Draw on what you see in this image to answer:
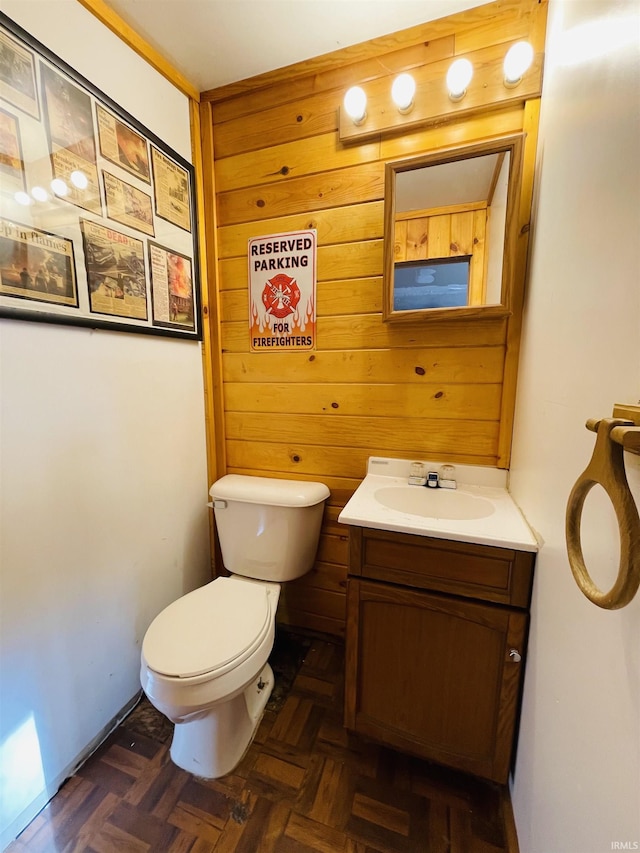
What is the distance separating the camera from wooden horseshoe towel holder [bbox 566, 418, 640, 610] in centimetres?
38

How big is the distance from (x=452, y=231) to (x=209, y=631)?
1515 millimetres

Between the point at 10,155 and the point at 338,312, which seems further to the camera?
the point at 338,312

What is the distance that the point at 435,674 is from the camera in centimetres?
103

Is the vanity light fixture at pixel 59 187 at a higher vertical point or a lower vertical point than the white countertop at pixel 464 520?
higher

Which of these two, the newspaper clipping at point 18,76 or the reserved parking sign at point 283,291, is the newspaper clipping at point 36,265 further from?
the reserved parking sign at point 283,291

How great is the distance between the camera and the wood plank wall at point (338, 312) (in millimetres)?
1215

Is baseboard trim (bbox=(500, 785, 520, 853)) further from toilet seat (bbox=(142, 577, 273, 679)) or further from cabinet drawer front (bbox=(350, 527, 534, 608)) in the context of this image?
toilet seat (bbox=(142, 577, 273, 679))

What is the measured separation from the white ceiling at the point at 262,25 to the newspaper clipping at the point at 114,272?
693 mm

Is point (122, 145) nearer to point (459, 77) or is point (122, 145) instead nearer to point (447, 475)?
point (459, 77)

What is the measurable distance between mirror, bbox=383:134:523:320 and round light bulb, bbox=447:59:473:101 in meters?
0.21

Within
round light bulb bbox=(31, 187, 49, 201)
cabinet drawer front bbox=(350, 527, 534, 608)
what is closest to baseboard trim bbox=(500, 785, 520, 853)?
cabinet drawer front bbox=(350, 527, 534, 608)

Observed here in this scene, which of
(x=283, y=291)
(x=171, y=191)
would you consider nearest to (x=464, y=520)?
(x=283, y=291)

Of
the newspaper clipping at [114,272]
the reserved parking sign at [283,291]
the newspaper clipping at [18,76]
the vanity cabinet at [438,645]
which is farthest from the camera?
the reserved parking sign at [283,291]

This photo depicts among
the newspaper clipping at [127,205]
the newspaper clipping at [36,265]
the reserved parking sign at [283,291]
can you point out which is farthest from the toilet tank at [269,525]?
the newspaper clipping at [127,205]
